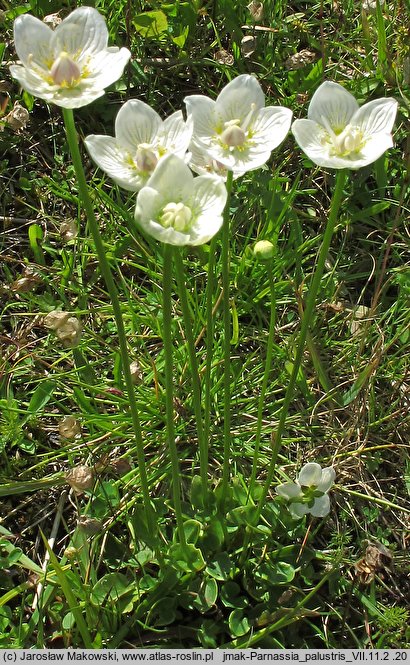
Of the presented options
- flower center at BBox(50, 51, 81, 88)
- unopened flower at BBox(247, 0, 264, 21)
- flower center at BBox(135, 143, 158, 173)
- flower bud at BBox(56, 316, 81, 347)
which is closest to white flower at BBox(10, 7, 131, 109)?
flower center at BBox(50, 51, 81, 88)

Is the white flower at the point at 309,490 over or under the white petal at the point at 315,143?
under

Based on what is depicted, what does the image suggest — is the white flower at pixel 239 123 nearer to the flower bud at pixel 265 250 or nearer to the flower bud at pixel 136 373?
the flower bud at pixel 265 250

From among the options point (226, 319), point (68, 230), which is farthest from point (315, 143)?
point (68, 230)

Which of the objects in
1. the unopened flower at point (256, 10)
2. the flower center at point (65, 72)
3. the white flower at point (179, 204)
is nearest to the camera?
the white flower at point (179, 204)

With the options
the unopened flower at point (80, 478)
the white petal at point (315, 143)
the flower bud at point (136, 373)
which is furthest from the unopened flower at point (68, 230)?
the white petal at point (315, 143)

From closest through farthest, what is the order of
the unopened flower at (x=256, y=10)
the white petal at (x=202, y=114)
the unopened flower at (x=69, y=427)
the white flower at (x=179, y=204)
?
the white flower at (x=179, y=204)
the white petal at (x=202, y=114)
the unopened flower at (x=69, y=427)
the unopened flower at (x=256, y=10)

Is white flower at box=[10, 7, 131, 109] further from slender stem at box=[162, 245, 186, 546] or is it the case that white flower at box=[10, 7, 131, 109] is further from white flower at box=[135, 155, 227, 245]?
slender stem at box=[162, 245, 186, 546]

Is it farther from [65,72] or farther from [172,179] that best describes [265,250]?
[65,72]

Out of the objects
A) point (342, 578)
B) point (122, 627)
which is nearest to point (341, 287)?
point (342, 578)

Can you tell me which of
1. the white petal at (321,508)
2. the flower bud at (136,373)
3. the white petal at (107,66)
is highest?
the white petal at (107,66)

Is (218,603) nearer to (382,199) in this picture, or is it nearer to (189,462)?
(189,462)
